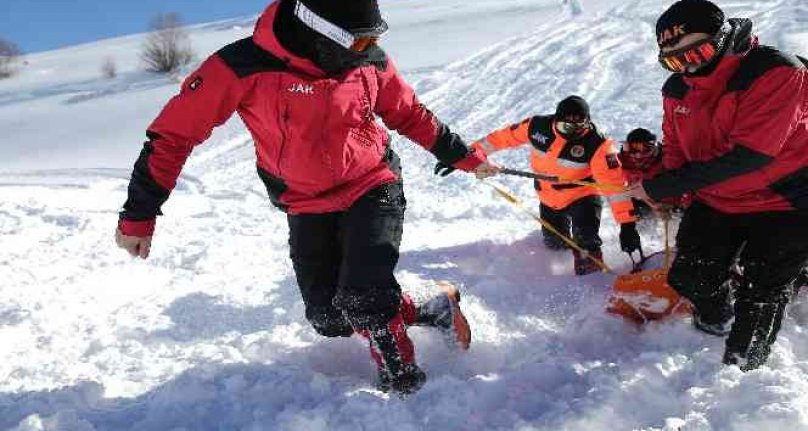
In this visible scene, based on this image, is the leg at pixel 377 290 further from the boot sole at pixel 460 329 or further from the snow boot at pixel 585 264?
the snow boot at pixel 585 264

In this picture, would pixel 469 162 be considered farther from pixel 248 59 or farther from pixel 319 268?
pixel 248 59

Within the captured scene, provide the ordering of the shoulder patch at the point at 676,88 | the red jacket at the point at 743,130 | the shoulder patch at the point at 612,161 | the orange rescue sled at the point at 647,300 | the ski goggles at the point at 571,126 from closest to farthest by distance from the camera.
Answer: the red jacket at the point at 743,130 → the shoulder patch at the point at 676,88 → the orange rescue sled at the point at 647,300 → the shoulder patch at the point at 612,161 → the ski goggles at the point at 571,126

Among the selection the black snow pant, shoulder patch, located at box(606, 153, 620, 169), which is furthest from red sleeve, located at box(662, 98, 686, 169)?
shoulder patch, located at box(606, 153, 620, 169)

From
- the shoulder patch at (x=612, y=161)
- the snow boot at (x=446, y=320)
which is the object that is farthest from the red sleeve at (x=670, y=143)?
the snow boot at (x=446, y=320)

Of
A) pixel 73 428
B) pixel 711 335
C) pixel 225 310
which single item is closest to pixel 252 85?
pixel 73 428

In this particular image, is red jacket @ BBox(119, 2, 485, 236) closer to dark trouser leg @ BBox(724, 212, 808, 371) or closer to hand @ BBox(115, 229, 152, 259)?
hand @ BBox(115, 229, 152, 259)

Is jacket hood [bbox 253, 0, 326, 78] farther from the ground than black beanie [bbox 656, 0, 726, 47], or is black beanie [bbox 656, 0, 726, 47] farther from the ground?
black beanie [bbox 656, 0, 726, 47]

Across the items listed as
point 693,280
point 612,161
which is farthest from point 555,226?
point 693,280

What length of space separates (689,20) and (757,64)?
33cm

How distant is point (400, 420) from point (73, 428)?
1.27m

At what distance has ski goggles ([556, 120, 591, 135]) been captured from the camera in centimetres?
506

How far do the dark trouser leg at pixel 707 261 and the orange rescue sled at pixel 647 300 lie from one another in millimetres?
250

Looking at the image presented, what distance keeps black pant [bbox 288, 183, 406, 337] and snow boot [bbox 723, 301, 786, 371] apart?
1491 mm

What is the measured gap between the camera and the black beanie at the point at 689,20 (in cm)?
318
